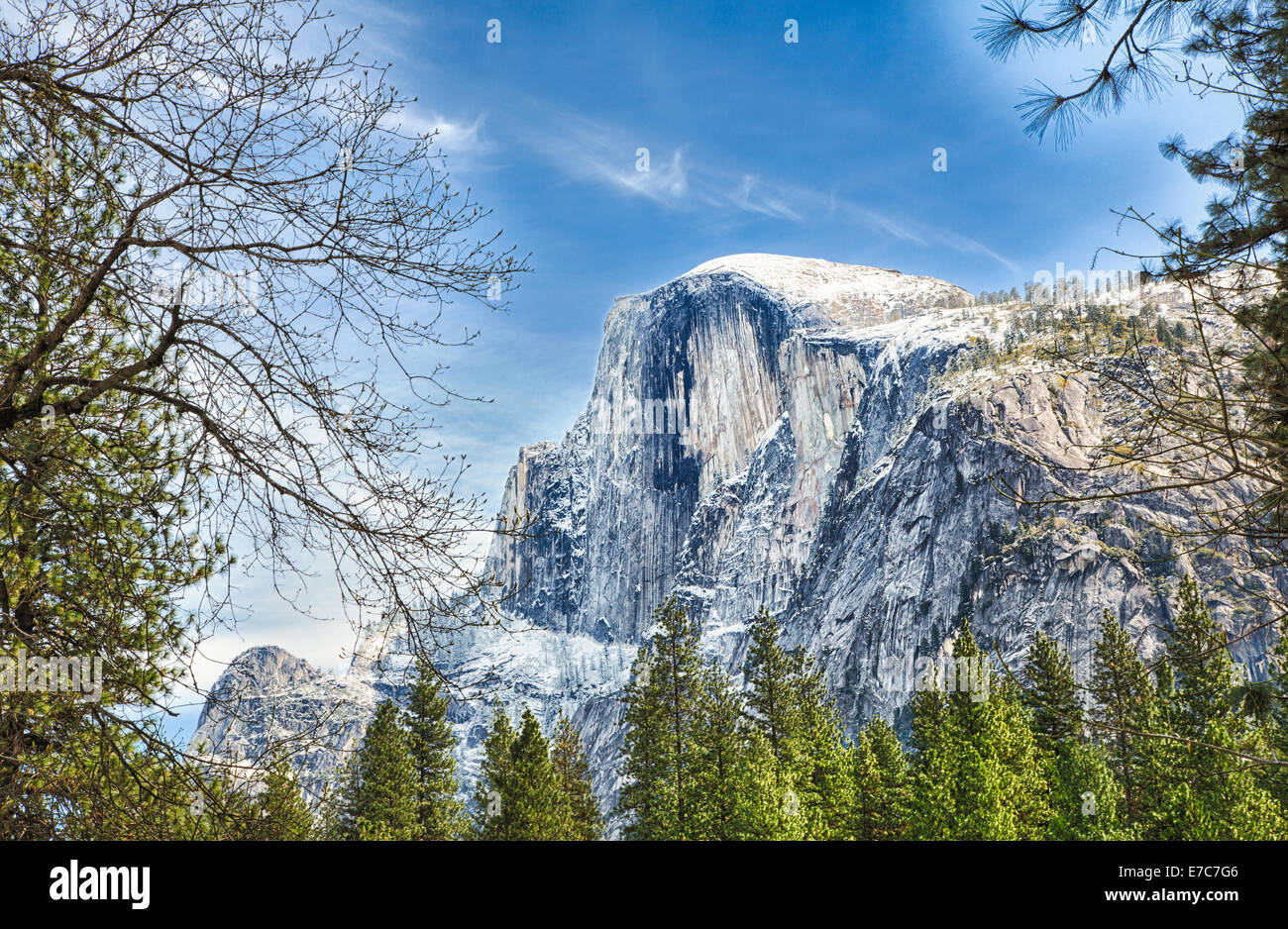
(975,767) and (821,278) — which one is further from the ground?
(821,278)

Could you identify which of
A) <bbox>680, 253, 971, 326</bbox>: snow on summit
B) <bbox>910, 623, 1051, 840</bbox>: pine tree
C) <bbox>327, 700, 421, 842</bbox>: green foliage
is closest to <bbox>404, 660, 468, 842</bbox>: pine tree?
<bbox>327, 700, 421, 842</bbox>: green foliage

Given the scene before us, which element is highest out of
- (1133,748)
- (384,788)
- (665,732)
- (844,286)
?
(844,286)

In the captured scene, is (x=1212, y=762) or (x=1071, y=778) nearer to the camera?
(x=1212, y=762)

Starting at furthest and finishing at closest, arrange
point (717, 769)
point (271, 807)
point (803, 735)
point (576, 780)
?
point (576, 780) < point (803, 735) < point (717, 769) < point (271, 807)

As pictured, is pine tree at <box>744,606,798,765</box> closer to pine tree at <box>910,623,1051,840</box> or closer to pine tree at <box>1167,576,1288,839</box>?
pine tree at <box>910,623,1051,840</box>

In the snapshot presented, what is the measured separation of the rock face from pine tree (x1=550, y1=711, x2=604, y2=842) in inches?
677

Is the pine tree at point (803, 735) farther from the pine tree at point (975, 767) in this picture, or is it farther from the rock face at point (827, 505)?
the rock face at point (827, 505)

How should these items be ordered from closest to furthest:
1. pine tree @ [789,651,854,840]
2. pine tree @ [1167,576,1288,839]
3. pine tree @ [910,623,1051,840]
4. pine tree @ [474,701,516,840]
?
pine tree @ [1167,576,1288,839] < pine tree @ [910,623,1051,840] < pine tree @ [474,701,516,840] < pine tree @ [789,651,854,840]

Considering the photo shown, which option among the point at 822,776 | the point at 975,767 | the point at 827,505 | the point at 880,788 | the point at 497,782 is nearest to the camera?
the point at 975,767

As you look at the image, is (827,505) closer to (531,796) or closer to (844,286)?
(844,286)

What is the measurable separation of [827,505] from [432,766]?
107 m

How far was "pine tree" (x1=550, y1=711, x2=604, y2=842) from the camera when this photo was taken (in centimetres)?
3225

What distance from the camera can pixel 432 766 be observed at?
88.5ft

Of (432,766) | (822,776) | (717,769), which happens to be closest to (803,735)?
(822,776)
